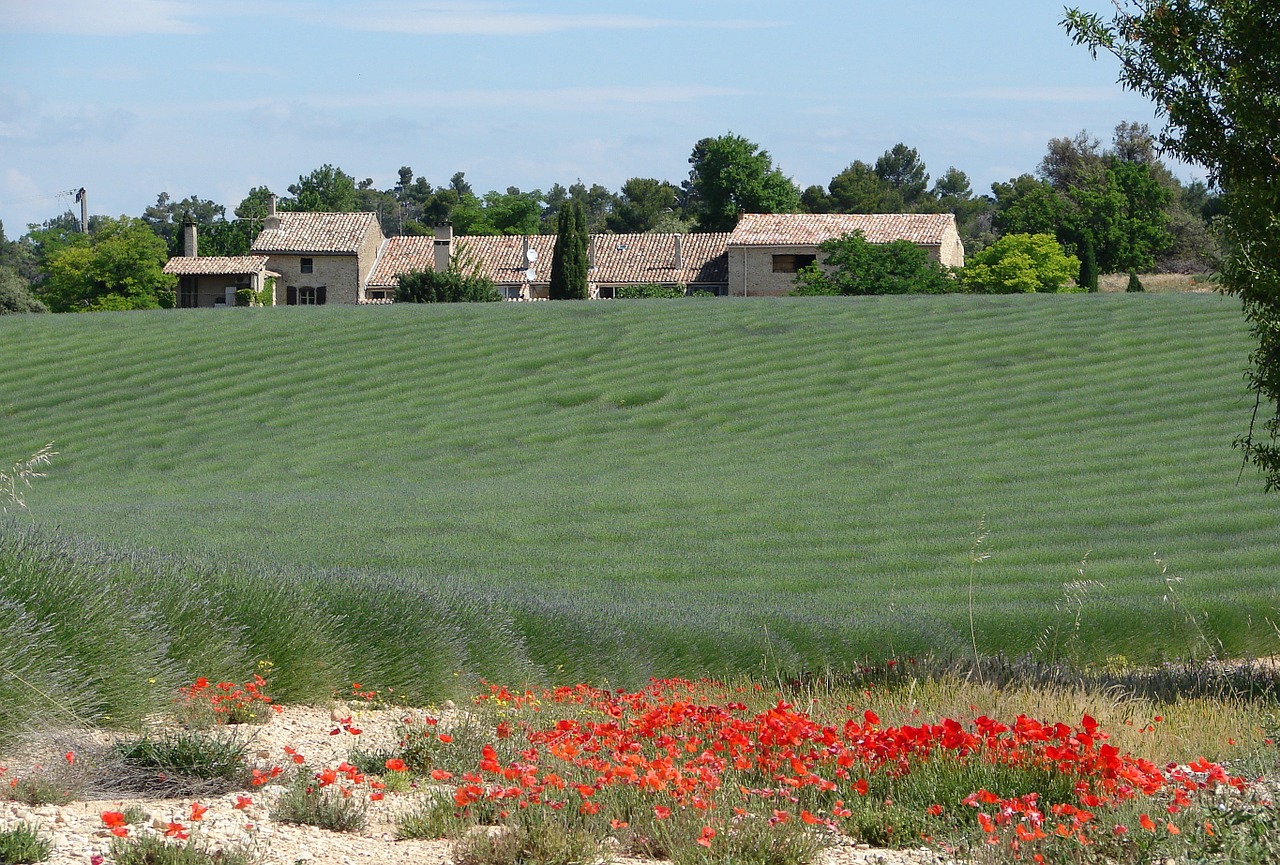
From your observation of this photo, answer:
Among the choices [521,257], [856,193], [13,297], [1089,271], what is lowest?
[13,297]

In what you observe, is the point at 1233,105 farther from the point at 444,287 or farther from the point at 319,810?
the point at 444,287

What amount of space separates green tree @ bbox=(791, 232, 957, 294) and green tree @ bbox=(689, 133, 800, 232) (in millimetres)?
32611

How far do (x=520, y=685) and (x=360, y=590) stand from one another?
109 cm

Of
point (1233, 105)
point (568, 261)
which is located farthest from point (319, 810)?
point (568, 261)

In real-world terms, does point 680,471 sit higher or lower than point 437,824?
lower

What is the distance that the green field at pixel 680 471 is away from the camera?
8969 mm

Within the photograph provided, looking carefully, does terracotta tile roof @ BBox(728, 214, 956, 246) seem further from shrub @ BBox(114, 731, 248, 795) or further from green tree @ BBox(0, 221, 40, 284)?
green tree @ BBox(0, 221, 40, 284)

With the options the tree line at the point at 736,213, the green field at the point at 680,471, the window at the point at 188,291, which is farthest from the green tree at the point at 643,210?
the green field at the point at 680,471

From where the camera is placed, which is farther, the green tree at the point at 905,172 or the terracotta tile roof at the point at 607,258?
the green tree at the point at 905,172

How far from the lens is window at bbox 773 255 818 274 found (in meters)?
68.4

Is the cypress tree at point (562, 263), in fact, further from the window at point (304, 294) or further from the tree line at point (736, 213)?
the window at point (304, 294)

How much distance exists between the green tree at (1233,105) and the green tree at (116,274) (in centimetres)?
7553

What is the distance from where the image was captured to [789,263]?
6881cm

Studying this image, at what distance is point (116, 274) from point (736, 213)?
136ft
